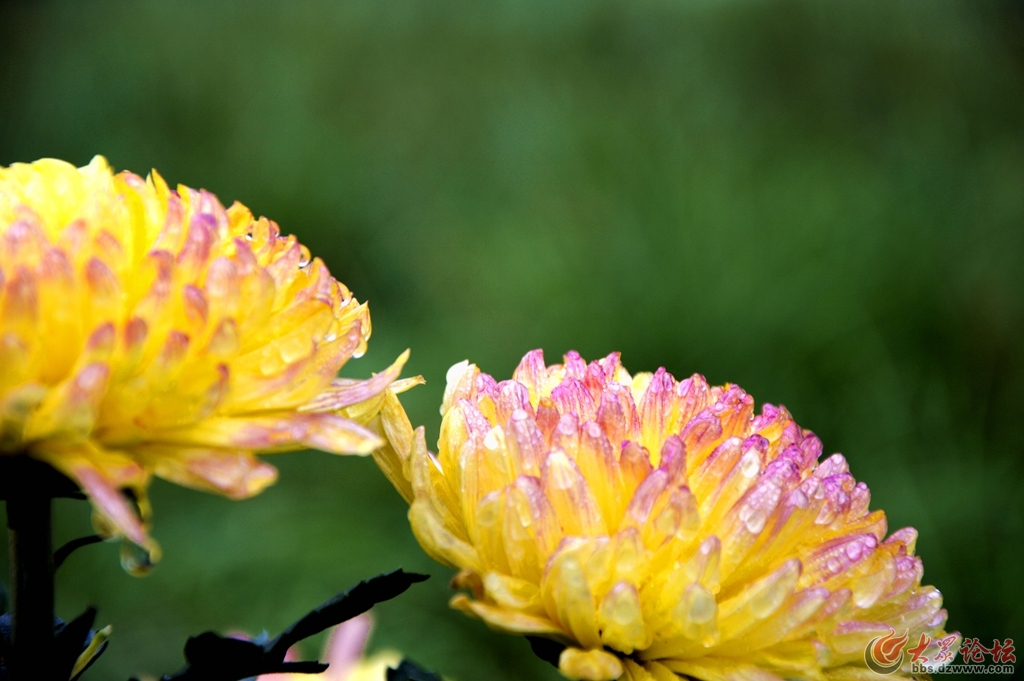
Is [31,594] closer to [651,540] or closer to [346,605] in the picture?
[346,605]

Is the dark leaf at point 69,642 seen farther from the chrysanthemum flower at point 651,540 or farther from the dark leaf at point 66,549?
the chrysanthemum flower at point 651,540

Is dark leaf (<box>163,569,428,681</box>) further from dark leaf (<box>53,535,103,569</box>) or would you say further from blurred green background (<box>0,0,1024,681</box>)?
blurred green background (<box>0,0,1024,681</box>)

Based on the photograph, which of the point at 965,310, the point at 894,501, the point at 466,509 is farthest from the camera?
the point at 965,310

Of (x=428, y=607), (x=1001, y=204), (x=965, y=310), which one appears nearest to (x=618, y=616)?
(x=428, y=607)

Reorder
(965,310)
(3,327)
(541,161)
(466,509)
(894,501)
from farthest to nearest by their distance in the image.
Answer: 1. (541,161)
2. (965,310)
3. (894,501)
4. (466,509)
5. (3,327)

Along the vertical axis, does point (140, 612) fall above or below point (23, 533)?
above

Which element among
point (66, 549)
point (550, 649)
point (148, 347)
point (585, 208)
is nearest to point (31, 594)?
point (66, 549)

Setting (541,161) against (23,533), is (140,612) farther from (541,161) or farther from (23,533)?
(23,533)

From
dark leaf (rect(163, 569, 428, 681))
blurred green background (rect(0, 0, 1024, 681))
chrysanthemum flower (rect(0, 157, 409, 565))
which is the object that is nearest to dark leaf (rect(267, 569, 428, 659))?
dark leaf (rect(163, 569, 428, 681))
